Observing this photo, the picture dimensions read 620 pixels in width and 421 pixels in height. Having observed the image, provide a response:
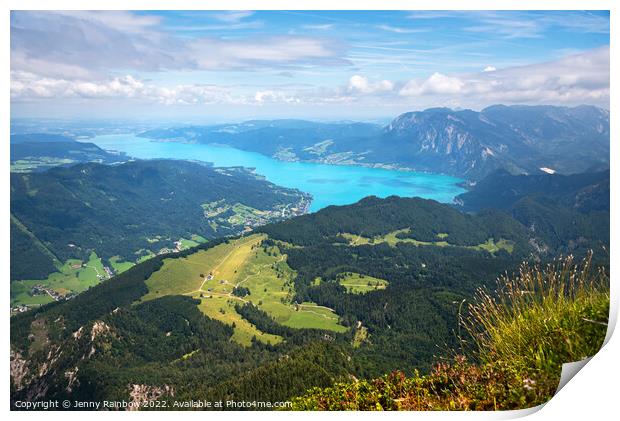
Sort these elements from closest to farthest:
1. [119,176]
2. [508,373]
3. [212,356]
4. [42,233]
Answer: [508,373] → [212,356] → [42,233] → [119,176]

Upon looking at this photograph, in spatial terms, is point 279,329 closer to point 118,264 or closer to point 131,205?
point 118,264

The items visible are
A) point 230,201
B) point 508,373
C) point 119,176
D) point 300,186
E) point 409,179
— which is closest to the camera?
point 508,373

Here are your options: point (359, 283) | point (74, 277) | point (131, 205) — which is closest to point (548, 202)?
point (359, 283)

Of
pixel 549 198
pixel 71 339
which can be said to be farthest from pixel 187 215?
pixel 549 198

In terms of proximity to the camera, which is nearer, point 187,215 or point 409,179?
point 187,215

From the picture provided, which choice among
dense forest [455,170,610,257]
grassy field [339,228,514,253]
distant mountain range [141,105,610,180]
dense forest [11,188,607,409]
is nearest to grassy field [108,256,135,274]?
dense forest [11,188,607,409]

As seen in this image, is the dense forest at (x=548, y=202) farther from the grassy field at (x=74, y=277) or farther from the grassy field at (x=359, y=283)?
the grassy field at (x=74, y=277)

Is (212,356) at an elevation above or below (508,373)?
below
